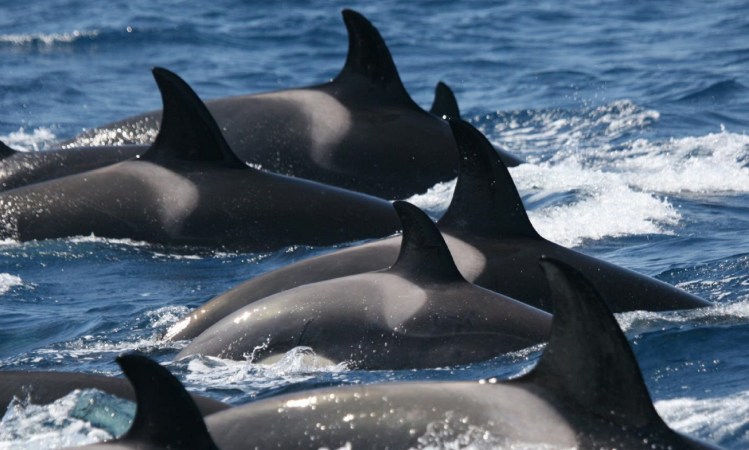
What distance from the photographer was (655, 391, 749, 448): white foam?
7320 mm

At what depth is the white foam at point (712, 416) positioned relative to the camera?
7320mm

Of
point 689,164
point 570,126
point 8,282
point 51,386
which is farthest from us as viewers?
point 570,126

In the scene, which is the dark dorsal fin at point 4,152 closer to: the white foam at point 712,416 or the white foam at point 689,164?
the white foam at point 689,164

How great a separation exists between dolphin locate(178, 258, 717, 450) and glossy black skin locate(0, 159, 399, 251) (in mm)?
6519

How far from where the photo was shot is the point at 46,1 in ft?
126

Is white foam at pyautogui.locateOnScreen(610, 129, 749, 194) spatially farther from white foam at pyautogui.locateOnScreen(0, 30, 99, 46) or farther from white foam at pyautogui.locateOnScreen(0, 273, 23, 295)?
white foam at pyautogui.locateOnScreen(0, 30, 99, 46)

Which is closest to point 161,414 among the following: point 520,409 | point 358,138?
point 520,409

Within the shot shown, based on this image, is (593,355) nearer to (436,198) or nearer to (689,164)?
(436,198)

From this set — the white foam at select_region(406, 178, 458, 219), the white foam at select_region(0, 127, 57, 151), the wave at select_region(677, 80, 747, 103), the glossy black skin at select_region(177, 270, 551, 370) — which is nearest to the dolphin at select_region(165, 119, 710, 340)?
the glossy black skin at select_region(177, 270, 551, 370)

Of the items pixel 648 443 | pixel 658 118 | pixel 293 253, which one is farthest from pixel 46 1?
pixel 648 443

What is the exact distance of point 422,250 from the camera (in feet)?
29.1

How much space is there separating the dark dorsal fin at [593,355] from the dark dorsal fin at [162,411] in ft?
5.08

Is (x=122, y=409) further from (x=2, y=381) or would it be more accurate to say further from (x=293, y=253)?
(x=293, y=253)

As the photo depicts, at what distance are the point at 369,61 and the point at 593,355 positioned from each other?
31.4 ft
